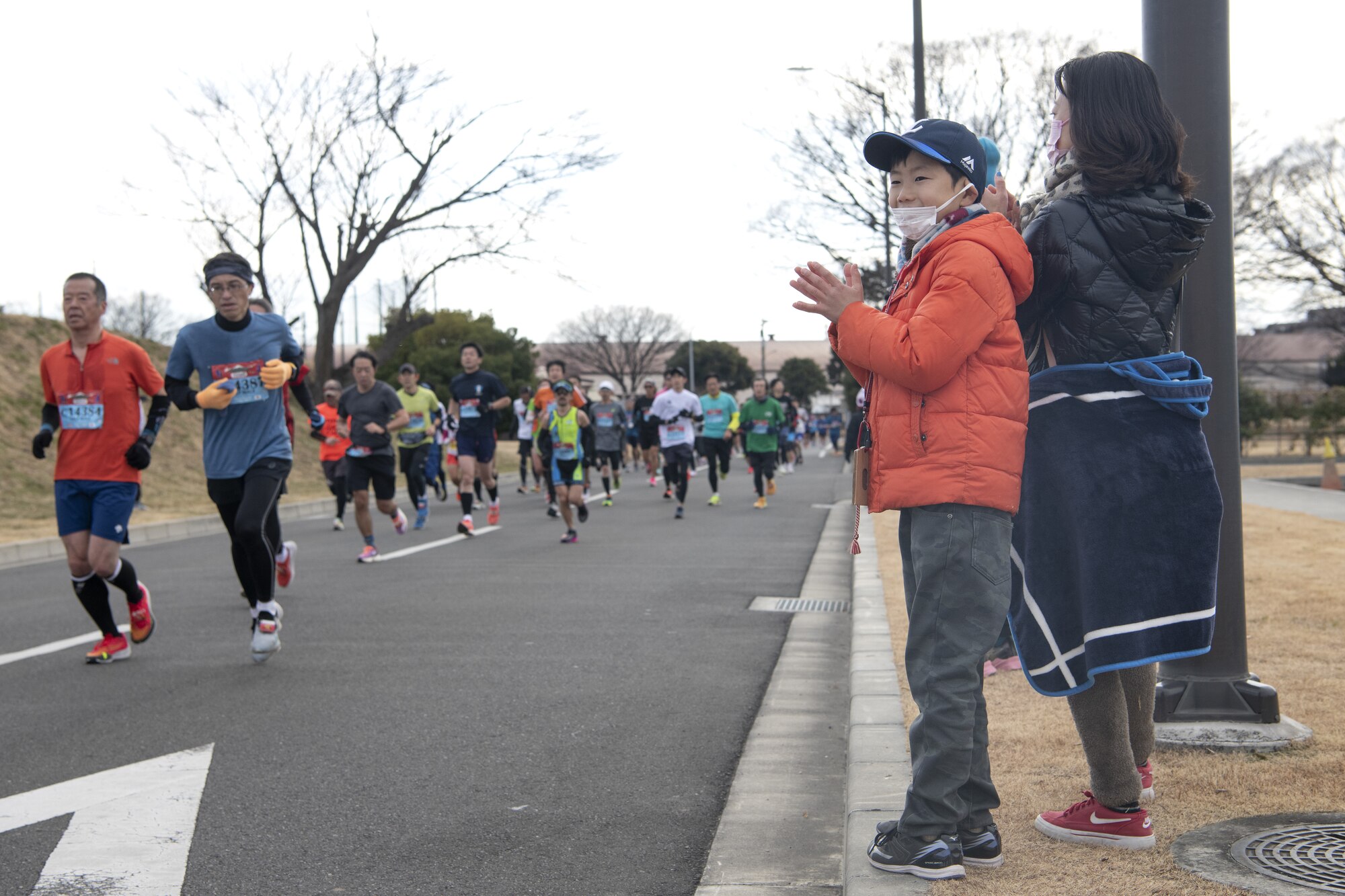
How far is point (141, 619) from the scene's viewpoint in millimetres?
6445

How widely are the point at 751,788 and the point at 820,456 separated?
41832 millimetres

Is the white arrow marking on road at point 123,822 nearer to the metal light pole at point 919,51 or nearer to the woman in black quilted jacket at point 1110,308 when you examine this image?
the woman in black quilted jacket at point 1110,308

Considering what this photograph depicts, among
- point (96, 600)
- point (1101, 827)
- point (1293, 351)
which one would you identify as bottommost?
point (1101, 827)

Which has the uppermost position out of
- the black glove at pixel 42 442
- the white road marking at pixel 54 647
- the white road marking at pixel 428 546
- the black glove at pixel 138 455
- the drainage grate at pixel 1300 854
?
the black glove at pixel 42 442

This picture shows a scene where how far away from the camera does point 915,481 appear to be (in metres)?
2.76

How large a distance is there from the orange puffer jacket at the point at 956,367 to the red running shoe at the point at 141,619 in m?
4.87

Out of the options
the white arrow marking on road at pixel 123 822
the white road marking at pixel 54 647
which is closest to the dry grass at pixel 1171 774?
the white arrow marking on road at pixel 123 822

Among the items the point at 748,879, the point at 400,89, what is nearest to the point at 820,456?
the point at 400,89

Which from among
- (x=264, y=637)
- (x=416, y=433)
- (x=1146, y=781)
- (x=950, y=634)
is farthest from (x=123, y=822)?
(x=416, y=433)

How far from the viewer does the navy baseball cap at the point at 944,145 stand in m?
2.80

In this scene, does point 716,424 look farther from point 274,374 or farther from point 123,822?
point 123,822

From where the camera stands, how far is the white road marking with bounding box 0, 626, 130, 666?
6.38 metres

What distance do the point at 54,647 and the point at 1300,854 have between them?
610 cm

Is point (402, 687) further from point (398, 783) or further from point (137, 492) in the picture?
point (137, 492)
